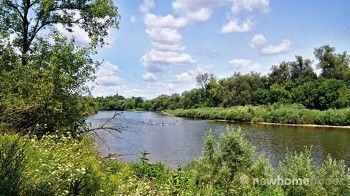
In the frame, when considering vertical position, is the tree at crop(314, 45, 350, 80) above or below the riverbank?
above

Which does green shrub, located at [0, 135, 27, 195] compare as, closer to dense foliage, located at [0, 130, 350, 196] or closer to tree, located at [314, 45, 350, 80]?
dense foliage, located at [0, 130, 350, 196]

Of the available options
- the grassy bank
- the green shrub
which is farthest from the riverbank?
the green shrub

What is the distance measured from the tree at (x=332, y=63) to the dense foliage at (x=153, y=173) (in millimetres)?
85249

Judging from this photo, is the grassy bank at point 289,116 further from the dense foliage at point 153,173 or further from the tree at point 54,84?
the tree at point 54,84

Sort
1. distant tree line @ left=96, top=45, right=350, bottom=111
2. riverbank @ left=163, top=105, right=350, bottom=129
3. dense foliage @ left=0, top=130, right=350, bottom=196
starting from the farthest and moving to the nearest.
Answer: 1. distant tree line @ left=96, top=45, right=350, bottom=111
2. riverbank @ left=163, top=105, right=350, bottom=129
3. dense foliage @ left=0, top=130, right=350, bottom=196

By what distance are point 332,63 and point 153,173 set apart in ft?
293

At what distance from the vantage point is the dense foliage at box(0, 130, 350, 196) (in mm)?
5504

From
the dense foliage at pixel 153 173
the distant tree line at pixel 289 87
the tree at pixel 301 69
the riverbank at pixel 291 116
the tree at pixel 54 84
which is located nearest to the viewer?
the dense foliage at pixel 153 173

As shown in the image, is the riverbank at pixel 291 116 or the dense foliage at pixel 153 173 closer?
the dense foliage at pixel 153 173

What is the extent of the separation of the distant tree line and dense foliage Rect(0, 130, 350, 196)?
2721 inches

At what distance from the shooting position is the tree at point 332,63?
9212cm

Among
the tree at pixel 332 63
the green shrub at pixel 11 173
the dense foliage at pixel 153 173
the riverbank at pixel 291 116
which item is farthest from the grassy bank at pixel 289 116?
the green shrub at pixel 11 173

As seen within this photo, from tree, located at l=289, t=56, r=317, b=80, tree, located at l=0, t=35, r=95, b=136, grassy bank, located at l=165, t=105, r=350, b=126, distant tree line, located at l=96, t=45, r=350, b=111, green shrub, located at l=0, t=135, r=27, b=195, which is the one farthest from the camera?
tree, located at l=289, t=56, r=317, b=80

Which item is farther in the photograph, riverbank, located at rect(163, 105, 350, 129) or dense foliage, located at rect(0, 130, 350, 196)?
riverbank, located at rect(163, 105, 350, 129)
